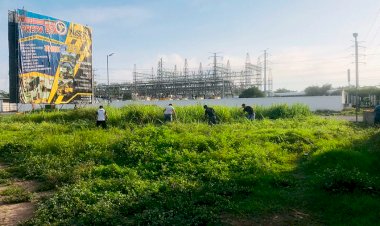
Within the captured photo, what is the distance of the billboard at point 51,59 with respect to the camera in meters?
26.0

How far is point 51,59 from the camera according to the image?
2816 centimetres

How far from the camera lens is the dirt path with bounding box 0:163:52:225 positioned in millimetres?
6020

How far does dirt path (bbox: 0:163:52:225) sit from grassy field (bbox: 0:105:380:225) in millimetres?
278

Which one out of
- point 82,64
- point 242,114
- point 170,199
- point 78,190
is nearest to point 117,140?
point 78,190

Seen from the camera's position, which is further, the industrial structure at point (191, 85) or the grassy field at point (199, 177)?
the industrial structure at point (191, 85)

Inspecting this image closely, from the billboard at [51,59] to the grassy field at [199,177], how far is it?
13.8 meters

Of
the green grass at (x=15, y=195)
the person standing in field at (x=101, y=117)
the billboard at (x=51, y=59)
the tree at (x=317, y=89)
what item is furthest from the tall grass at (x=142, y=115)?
the tree at (x=317, y=89)

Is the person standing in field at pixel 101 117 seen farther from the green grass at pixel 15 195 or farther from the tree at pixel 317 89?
the tree at pixel 317 89

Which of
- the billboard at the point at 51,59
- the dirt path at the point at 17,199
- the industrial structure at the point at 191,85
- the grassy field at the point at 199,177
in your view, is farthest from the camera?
the industrial structure at the point at 191,85

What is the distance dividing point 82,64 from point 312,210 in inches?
1112

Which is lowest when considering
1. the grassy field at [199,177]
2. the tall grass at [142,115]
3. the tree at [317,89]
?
the grassy field at [199,177]

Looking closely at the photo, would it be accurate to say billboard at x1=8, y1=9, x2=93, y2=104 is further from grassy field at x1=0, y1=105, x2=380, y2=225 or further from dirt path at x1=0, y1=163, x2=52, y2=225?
dirt path at x1=0, y1=163, x2=52, y2=225

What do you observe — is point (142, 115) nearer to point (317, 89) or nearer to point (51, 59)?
point (51, 59)

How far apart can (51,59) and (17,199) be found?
76.4ft
